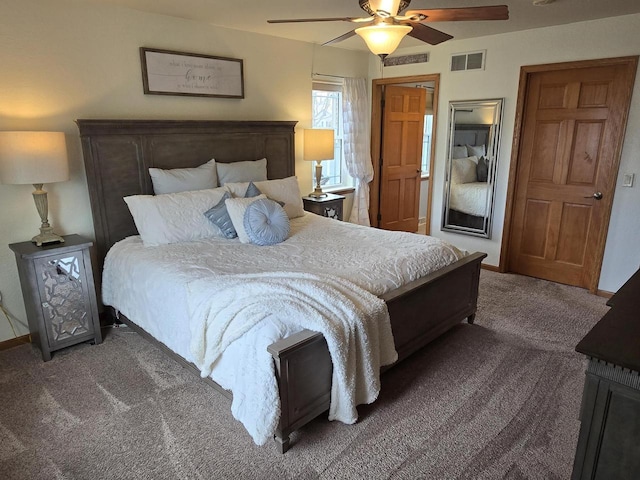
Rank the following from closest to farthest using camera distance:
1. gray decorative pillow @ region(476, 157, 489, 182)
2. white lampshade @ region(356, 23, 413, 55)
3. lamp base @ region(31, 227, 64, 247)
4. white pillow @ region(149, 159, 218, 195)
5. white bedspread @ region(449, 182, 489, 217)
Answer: white lampshade @ region(356, 23, 413, 55) → lamp base @ region(31, 227, 64, 247) → white pillow @ region(149, 159, 218, 195) → gray decorative pillow @ region(476, 157, 489, 182) → white bedspread @ region(449, 182, 489, 217)

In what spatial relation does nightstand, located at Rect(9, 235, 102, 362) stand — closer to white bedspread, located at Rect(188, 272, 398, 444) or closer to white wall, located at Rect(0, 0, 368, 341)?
white wall, located at Rect(0, 0, 368, 341)

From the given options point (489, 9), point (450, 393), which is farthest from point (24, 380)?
point (489, 9)

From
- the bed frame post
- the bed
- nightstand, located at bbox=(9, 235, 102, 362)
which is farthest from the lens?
nightstand, located at bbox=(9, 235, 102, 362)

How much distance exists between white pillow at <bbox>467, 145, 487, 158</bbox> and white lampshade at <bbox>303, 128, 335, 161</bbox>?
1514mm

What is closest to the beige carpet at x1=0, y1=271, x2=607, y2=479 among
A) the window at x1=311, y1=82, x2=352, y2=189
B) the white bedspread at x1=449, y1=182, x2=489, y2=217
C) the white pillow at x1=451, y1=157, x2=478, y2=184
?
the white bedspread at x1=449, y1=182, x2=489, y2=217

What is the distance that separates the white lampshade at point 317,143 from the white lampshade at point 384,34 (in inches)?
83.5

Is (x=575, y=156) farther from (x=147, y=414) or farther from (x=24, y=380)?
(x=24, y=380)

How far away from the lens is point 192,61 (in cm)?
360

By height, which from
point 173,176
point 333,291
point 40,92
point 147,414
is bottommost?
point 147,414

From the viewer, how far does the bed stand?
2.00 metres

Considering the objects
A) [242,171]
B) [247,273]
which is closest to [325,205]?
[242,171]

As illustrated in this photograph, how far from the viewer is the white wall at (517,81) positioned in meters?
3.53

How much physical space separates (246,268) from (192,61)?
6.90ft

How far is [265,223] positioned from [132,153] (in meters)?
1.22
